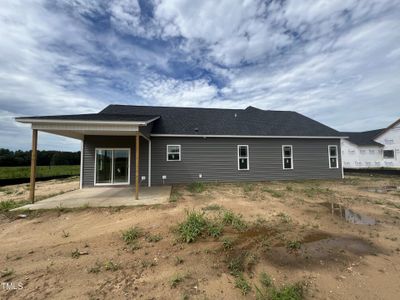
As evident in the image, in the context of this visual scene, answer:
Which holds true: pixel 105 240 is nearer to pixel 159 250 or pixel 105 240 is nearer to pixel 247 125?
pixel 159 250

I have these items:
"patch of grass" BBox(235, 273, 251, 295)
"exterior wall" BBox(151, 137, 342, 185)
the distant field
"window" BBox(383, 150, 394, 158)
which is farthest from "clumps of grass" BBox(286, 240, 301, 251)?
"window" BBox(383, 150, 394, 158)

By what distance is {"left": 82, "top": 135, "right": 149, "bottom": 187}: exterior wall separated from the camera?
38.2 ft

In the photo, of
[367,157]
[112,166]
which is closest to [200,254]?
[112,166]

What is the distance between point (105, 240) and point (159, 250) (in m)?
1.33

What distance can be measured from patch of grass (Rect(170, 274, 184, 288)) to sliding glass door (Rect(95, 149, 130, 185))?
383 inches

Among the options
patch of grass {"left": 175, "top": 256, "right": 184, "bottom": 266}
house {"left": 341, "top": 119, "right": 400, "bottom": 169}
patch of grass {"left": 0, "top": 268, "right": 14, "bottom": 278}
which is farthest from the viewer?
house {"left": 341, "top": 119, "right": 400, "bottom": 169}

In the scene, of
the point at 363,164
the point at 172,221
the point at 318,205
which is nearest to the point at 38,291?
the point at 172,221

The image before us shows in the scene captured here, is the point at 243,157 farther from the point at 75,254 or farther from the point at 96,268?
the point at 96,268

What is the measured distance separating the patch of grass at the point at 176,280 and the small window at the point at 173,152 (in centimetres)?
963

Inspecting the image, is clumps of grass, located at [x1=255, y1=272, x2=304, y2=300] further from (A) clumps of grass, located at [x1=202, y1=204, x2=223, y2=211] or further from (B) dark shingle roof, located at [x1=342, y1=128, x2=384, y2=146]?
(B) dark shingle roof, located at [x1=342, y1=128, x2=384, y2=146]

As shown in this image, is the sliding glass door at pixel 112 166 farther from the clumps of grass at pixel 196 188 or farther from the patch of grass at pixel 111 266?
the patch of grass at pixel 111 266

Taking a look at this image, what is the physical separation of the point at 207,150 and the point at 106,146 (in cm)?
597

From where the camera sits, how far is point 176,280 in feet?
9.79

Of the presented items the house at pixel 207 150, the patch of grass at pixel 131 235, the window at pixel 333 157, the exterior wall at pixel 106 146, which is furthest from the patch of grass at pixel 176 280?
the window at pixel 333 157
